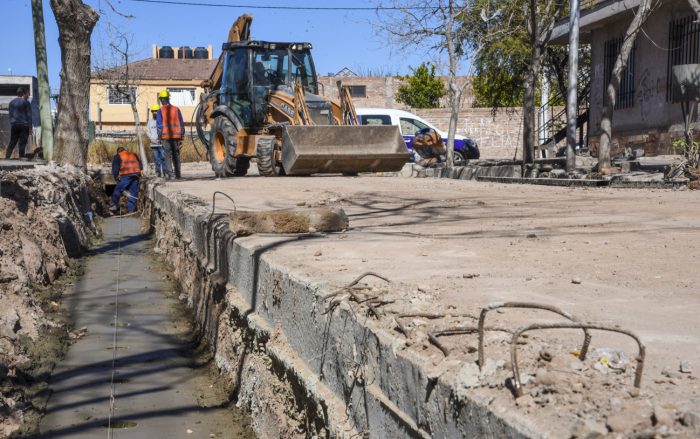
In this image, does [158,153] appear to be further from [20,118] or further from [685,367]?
[685,367]

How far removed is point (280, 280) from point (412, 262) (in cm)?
75

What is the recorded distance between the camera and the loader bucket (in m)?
14.9

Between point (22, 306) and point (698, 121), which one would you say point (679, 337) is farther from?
point (698, 121)

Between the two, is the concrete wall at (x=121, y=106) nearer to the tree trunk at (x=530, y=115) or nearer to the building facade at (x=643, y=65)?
the building facade at (x=643, y=65)

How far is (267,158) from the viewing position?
1603 cm

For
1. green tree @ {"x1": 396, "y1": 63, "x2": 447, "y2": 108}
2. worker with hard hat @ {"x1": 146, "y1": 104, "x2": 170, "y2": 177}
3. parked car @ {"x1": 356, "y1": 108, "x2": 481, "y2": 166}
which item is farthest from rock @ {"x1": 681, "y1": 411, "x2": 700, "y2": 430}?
green tree @ {"x1": 396, "y1": 63, "x2": 447, "y2": 108}

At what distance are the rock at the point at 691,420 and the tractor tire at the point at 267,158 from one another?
14472mm

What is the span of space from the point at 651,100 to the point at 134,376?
1480 cm

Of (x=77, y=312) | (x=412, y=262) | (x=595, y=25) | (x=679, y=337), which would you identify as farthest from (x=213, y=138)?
(x=679, y=337)

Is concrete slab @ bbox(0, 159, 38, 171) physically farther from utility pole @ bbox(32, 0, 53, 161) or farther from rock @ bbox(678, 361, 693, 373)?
rock @ bbox(678, 361, 693, 373)

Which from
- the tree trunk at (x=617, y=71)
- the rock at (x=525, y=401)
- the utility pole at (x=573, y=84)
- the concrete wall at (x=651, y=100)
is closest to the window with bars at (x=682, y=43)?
the concrete wall at (x=651, y=100)

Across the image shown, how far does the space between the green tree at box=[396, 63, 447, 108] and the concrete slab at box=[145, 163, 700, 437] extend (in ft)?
120

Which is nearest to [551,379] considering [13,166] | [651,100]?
[13,166]

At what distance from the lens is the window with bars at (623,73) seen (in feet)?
63.2
